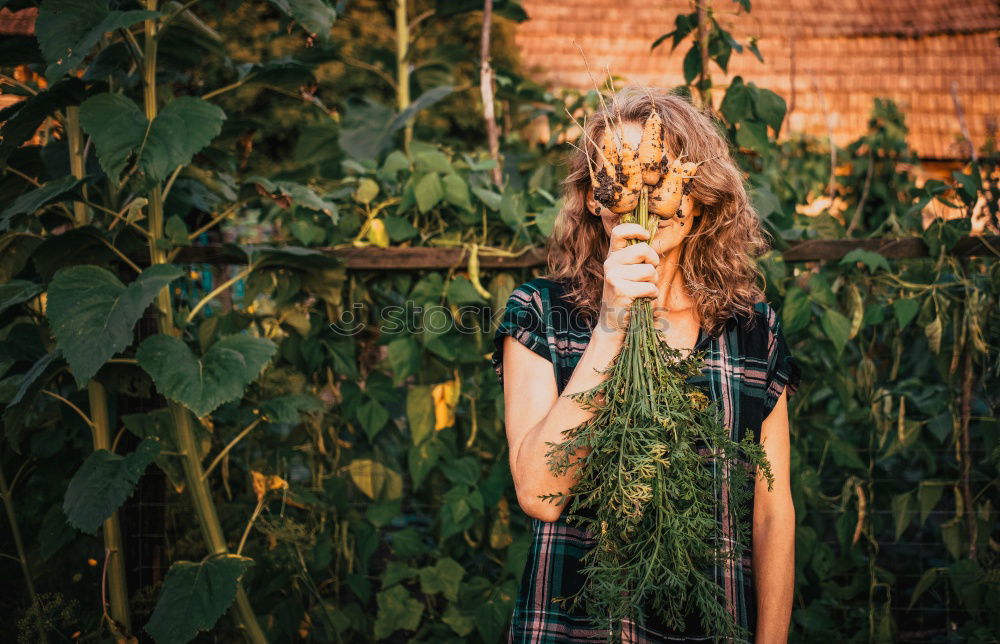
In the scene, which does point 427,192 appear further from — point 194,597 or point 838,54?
point 838,54

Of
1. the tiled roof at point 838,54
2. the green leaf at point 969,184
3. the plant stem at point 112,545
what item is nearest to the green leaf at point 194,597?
the plant stem at point 112,545

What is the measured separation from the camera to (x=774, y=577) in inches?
61.0

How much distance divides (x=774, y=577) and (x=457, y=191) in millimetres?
1435

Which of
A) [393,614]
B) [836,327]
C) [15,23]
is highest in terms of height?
[15,23]

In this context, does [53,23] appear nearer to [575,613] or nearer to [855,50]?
[575,613]

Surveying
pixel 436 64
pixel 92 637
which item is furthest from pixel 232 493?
pixel 436 64

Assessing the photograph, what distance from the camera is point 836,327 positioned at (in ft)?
7.78

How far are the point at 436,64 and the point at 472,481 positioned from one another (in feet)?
6.06

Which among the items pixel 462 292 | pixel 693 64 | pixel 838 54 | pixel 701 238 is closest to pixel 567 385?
pixel 701 238

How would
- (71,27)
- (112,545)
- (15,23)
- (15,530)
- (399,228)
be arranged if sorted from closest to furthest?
(71,27)
(112,545)
(15,530)
(399,228)
(15,23)

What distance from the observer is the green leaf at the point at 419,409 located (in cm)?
255

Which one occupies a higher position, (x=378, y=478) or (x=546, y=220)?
(x=546, y=220)

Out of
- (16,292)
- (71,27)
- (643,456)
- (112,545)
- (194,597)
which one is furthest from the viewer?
(112,545)

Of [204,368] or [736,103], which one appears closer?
[204,368]
